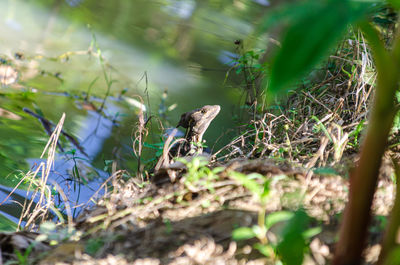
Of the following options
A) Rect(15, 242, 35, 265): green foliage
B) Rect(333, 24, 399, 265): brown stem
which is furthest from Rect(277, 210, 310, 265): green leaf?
Rect(15, 242, 35, 265): green foliage

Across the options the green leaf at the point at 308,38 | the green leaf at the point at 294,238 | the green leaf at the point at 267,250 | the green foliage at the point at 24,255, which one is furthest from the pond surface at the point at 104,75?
the green leaf at the point at 308,38

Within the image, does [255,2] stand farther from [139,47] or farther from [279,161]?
[279,161]

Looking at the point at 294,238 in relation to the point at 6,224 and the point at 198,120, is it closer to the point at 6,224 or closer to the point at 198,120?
the point at 6,224

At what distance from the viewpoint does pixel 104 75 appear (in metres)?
4.14

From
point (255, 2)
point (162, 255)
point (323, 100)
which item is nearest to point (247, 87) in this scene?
point (323, 100)

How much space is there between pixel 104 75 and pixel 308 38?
146 inches

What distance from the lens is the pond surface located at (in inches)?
110

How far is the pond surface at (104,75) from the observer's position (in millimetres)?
2805

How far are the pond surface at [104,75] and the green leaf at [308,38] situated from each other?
168 cm

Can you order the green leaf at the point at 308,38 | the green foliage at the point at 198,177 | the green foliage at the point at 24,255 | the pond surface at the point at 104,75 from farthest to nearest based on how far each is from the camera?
the pond surface at the point at 104,75 → the green foliage at the point at 198,177 → the green foliage at the point at 24,255 → the green leaf at the point at 308,38

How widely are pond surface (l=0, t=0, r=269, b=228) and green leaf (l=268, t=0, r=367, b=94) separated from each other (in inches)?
66.1

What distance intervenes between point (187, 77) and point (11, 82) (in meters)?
1.69

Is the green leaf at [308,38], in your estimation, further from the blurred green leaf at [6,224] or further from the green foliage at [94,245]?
the blurred green leaf at [6,224]

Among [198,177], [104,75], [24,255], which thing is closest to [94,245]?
[24,255]
